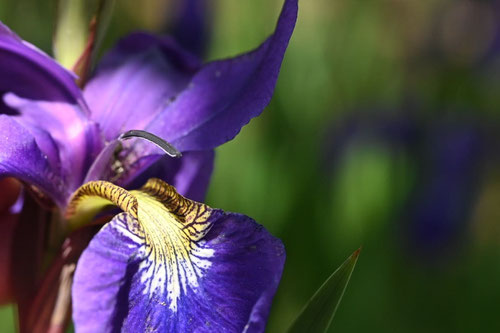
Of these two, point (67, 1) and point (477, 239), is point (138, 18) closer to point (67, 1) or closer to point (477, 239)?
point (477, 239)

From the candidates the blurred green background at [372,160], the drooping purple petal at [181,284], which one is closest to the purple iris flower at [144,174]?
the drooping purple petal at [181,284]

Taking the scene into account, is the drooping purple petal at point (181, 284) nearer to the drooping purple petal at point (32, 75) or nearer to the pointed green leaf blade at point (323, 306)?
the pointed green leaf blade at point (323, 306)

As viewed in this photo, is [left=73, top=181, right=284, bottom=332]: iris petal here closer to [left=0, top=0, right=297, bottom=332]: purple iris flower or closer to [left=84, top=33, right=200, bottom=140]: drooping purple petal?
[left=0, top=0, right=297, bottom=332]: purple iris flower

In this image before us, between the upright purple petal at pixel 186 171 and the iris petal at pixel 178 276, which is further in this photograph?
the upright purple petal at pixel 186 171

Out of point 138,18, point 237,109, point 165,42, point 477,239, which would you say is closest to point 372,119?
point 477,239

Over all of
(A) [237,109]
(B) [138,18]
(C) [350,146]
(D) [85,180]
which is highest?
(A) [237,109]

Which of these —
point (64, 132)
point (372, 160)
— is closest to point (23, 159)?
point (64, 132)

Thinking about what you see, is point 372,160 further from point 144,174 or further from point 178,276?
point 178,276
